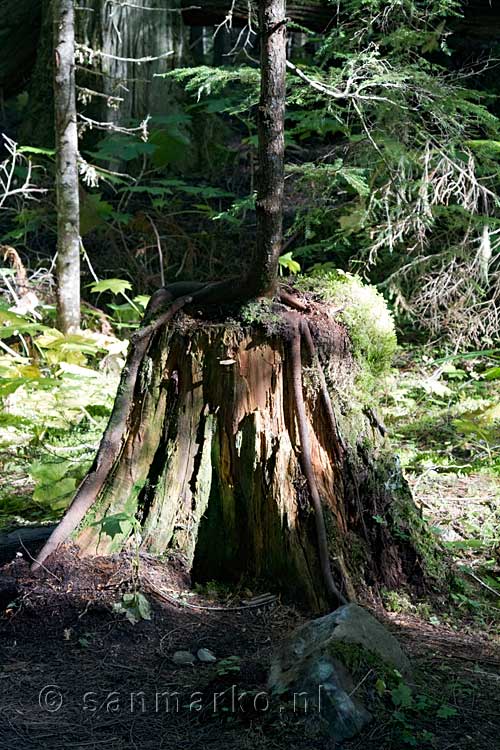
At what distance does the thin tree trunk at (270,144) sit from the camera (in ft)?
11.1

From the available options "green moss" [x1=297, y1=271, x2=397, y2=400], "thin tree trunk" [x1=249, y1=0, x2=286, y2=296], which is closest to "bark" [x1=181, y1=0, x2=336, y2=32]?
"green moss" [x1=297, y1=271, x2=397, y2=400]

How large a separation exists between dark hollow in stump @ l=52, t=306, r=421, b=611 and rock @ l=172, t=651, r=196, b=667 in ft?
1.74

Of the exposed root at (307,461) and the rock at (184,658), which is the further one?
the exposed root at (307,461)

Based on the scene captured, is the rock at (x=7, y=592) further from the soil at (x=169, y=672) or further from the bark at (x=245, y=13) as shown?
the bark at (x=245, y=13)

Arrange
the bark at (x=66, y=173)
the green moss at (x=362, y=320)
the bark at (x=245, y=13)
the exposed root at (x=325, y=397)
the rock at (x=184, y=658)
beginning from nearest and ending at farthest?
the rock at (x=184, y=658)
the exposed root at (x=325, y=397)
the green moss at (x=362, y=320)
the bark at (x=66, y=173)
the bark at (x=245, y=13)

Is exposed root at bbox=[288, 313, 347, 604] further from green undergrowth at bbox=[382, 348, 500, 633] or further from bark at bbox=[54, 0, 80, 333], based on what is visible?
bark at bbox=[54, 0, 80, 333]

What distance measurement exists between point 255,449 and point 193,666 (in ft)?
3.13

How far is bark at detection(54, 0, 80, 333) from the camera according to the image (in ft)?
24.3

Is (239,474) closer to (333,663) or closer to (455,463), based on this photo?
(333,663)

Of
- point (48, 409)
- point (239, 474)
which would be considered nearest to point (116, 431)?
point (239, 474)

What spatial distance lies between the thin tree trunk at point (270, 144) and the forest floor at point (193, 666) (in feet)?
4.46

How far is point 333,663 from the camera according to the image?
8.68ft

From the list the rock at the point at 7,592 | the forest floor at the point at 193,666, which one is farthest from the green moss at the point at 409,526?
the rock at the point at 7,592

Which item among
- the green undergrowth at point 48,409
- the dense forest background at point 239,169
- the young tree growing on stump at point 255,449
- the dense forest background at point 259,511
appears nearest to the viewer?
the dense forest background at point 259,511
